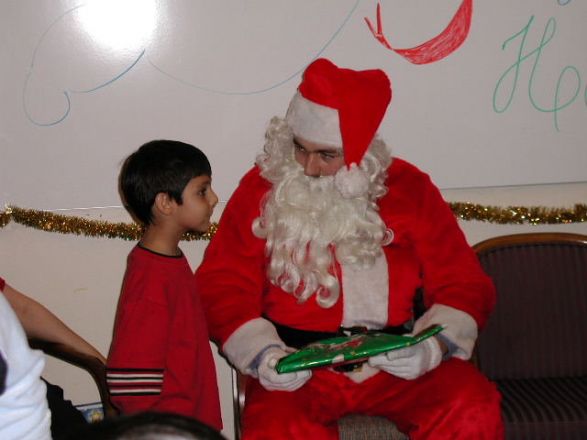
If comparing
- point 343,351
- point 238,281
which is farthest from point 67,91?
point 343,351

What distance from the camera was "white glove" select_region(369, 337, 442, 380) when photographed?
204cm

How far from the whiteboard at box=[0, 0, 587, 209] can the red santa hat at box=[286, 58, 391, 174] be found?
46 cm

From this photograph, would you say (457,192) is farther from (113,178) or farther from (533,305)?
(113,178)

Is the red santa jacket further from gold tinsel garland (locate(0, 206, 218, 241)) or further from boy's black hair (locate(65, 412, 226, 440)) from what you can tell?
boy's black hair (locate(65, 412, 226, 440))

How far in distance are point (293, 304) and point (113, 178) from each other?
848 millimetres

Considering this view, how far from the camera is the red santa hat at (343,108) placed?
219 centimetres

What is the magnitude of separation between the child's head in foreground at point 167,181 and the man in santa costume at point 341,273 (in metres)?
0.25

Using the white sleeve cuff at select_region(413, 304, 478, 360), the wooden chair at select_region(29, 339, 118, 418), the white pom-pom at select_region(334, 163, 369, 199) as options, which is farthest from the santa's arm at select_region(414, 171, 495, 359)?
the wooden chair at select_region(29, 339, 118, 418)

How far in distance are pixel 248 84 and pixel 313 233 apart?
68cm

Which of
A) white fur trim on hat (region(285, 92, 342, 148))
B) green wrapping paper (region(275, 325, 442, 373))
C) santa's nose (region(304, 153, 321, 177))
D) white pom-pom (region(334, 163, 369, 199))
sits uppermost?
white fur trim on hat (region(285, 92, 342, 148))

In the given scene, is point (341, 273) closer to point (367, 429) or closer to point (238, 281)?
point (238, 281)

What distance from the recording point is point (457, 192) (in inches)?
111

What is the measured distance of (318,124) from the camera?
7.27ft

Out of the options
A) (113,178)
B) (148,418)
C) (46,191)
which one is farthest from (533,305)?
(148,418)
